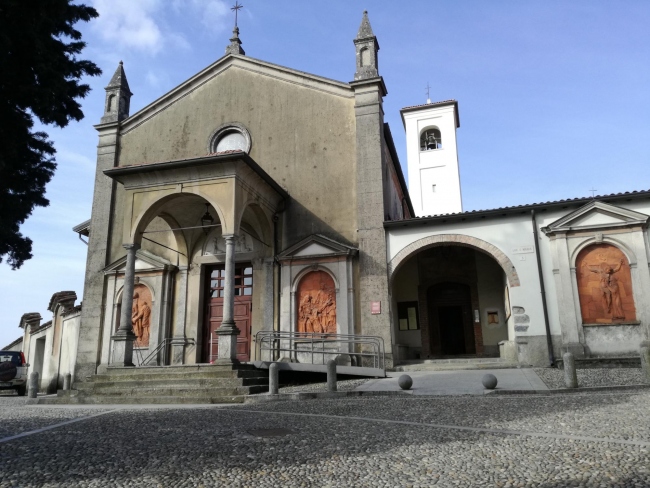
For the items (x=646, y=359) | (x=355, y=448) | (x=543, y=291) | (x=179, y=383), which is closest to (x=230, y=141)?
(x=179, y=383)

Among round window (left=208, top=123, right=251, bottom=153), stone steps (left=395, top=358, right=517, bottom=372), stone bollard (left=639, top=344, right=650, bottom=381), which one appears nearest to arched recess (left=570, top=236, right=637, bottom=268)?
stone steps (left=395, top=358, right=517, bottom=372)

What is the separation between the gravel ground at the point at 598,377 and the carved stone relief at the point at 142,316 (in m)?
11.2

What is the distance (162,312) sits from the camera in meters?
15.8

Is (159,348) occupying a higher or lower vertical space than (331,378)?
higher

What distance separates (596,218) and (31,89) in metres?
13.4

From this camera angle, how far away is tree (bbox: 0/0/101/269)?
9.00m

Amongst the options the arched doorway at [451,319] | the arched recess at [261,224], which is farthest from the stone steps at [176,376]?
the arched doorway at [451,319]

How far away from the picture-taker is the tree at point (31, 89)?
9.00 meters

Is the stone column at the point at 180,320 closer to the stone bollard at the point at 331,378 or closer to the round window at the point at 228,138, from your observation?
the round window at the point at 228,138

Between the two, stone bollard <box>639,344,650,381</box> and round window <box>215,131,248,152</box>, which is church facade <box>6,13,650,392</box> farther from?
stone bollard <box>639,344,650,381</box>

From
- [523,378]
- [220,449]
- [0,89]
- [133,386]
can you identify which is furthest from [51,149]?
[523,378]

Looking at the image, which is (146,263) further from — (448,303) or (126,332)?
(448,303)

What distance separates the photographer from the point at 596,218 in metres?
13.4

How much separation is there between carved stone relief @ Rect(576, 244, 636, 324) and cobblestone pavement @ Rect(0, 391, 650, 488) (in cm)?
566
